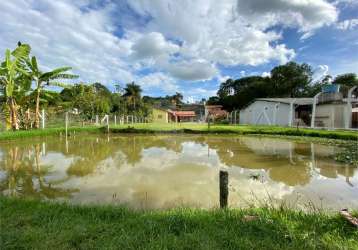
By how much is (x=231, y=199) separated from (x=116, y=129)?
63.2ft

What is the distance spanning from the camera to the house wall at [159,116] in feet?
170

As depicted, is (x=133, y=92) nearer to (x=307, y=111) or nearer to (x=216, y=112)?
(x=216, y=112)

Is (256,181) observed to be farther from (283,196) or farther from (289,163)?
(289,163)

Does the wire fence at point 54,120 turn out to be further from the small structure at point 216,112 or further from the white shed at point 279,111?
the small structure at point 216,112

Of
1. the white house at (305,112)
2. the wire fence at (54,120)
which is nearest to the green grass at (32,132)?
the wire fence at (54,120)

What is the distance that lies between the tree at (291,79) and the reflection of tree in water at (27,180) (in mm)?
43929

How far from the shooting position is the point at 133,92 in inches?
1847

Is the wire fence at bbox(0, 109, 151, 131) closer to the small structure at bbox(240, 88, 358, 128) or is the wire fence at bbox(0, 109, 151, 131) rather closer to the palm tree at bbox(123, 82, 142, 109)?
the palm tree at bbox(123, 82, 142, 109)

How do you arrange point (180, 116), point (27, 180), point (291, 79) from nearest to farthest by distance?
point (27, 180) < point (291, 79) < point (180, 116)

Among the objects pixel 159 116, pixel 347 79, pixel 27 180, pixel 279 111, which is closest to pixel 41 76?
pixel 27 180

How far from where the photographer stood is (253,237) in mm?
2949

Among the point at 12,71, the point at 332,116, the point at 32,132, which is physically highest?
the point at 12,71

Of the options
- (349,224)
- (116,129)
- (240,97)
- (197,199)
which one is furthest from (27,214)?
(240,97)

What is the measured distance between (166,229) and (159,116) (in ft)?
162
